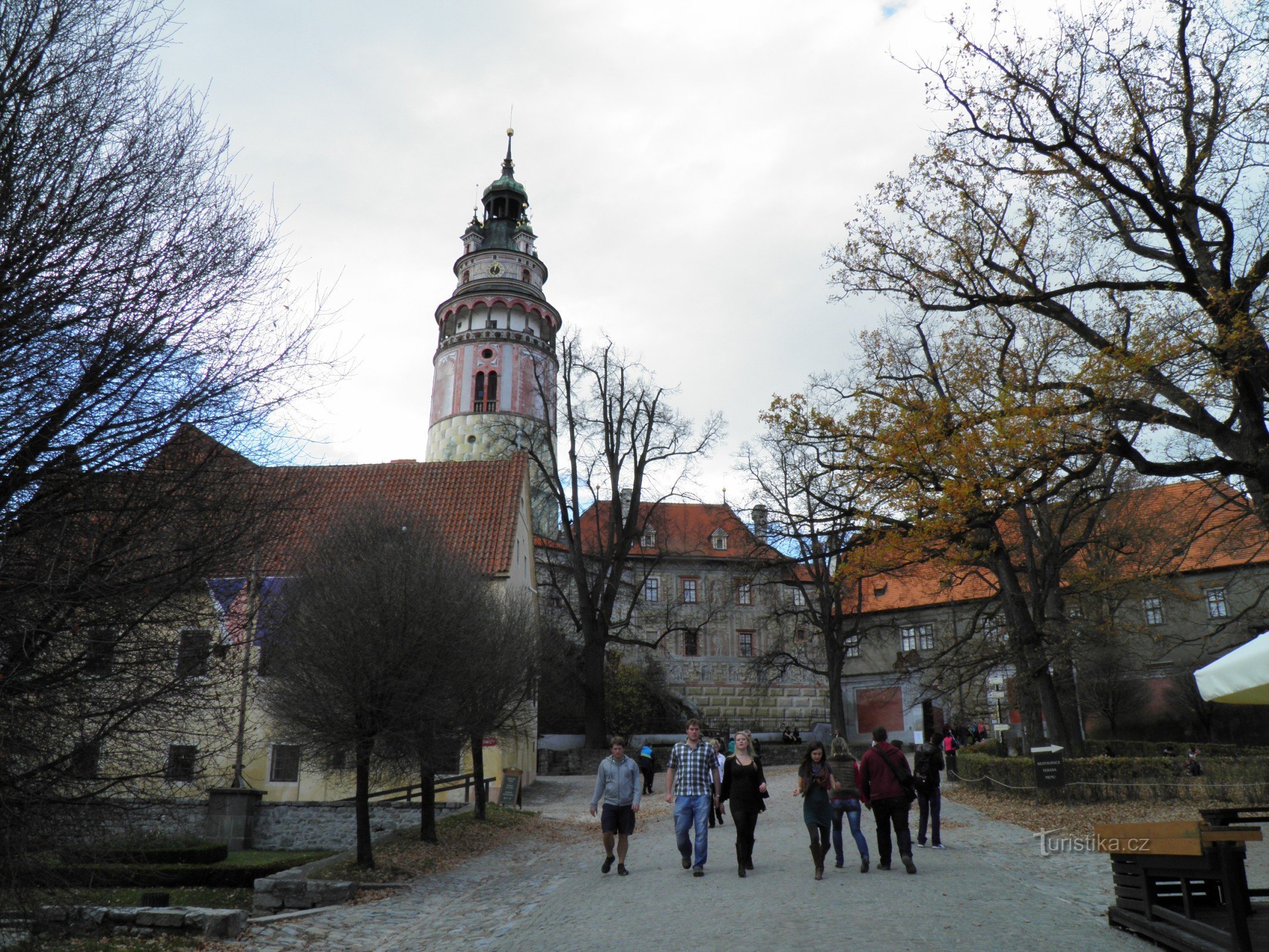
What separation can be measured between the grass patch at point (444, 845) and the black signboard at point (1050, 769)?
918cm

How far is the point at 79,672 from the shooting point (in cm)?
684

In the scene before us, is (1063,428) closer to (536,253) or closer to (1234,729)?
(1234,729)

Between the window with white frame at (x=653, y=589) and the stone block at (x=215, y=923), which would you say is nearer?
the stone block at (x=215, y=923)

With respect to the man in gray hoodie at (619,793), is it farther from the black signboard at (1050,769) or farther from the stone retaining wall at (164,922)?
the black signboard at (1050,769)

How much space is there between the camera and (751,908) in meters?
8.96

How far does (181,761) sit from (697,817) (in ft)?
18.4

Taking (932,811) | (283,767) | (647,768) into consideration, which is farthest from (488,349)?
(932,811)

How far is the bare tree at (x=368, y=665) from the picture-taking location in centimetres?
1484

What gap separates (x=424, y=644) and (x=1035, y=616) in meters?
13.6

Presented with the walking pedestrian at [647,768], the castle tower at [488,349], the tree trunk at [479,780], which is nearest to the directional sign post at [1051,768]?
the walking pedestrian at [647,768]

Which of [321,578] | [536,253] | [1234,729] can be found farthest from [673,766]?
[536,253]

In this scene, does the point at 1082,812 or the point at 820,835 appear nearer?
the point at 820,835

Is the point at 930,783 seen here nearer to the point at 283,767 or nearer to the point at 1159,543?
the point at 283,767

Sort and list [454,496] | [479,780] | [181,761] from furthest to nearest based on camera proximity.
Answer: [454,496] < [479,780] < [181,761]
